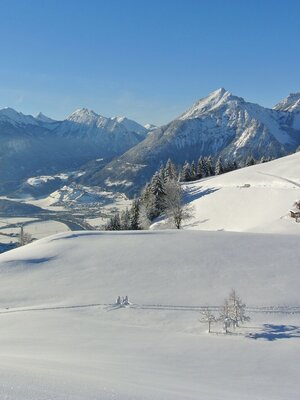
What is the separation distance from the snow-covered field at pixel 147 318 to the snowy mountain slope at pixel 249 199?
22607mm

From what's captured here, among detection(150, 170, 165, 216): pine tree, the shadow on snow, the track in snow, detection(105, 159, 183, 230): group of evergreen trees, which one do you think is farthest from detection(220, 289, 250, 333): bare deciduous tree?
detection(150, 170, 165, 216): pine tree

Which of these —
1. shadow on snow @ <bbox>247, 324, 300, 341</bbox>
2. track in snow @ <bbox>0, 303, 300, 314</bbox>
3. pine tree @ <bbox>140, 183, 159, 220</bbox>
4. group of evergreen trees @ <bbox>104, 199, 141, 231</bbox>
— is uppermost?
pine tree @ <bbox>140, 183, 159, 220</bbox>

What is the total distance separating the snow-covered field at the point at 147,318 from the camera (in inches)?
544

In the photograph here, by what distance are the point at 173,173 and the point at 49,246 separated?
68.2 meters

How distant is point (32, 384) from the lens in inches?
413

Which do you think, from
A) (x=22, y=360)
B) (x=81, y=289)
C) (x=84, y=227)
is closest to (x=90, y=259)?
(x=81, y=289)

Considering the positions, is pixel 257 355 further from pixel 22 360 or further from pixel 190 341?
pixel 22 360

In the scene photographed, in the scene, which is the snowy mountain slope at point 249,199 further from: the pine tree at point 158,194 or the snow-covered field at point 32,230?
the snow-covered field at point 32,230

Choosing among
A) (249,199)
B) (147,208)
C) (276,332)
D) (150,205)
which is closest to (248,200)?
(249,199)

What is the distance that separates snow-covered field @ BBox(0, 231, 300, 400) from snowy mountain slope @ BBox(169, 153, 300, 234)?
22.6 metres

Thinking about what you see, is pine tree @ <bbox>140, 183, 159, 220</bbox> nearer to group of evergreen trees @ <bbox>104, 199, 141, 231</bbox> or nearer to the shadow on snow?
group of evergreen trees @ <bbox>104, 199, 141, 231</bbox>

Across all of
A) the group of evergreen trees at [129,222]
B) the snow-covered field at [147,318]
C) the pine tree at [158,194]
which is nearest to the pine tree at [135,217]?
the group of evergreen trees at [129,222]

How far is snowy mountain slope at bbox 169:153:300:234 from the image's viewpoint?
69969 millimetres

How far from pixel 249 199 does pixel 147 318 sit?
204 ft
